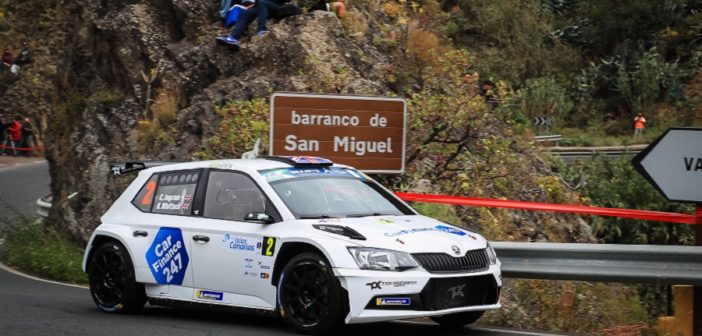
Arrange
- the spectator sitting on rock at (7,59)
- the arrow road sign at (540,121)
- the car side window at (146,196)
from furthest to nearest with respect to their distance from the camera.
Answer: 1. the spectator sitting on rock at (7,59)
2. the arrow road sign at (540,121)
3. the car side window at (146,196)

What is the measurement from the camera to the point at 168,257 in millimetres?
10039

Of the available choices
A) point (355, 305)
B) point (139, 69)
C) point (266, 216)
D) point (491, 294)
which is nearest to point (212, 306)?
point (266, 216)

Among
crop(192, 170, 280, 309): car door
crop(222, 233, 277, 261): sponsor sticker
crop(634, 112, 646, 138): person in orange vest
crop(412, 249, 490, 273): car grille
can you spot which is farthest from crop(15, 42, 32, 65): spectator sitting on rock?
crop(412, 249, 490, 273): car grille

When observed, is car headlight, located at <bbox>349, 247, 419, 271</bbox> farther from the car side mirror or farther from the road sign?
the road sign

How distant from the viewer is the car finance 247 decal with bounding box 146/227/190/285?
32.5ft

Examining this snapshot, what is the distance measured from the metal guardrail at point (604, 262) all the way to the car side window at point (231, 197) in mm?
2155

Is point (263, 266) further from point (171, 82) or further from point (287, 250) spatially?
point (171, 82)

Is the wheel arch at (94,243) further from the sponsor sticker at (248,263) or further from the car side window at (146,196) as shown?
the sponsor sticker at (248,263)

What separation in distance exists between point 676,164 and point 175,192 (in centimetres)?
438

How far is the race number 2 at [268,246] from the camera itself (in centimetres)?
907

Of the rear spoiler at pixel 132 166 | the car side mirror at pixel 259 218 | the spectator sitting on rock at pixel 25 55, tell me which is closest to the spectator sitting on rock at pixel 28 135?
the spectator sitting on rock at pixel 25 55

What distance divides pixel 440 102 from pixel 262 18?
322 centimetres

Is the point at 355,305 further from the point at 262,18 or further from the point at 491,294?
the point at 262,18

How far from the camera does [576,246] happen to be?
9.54 metres
